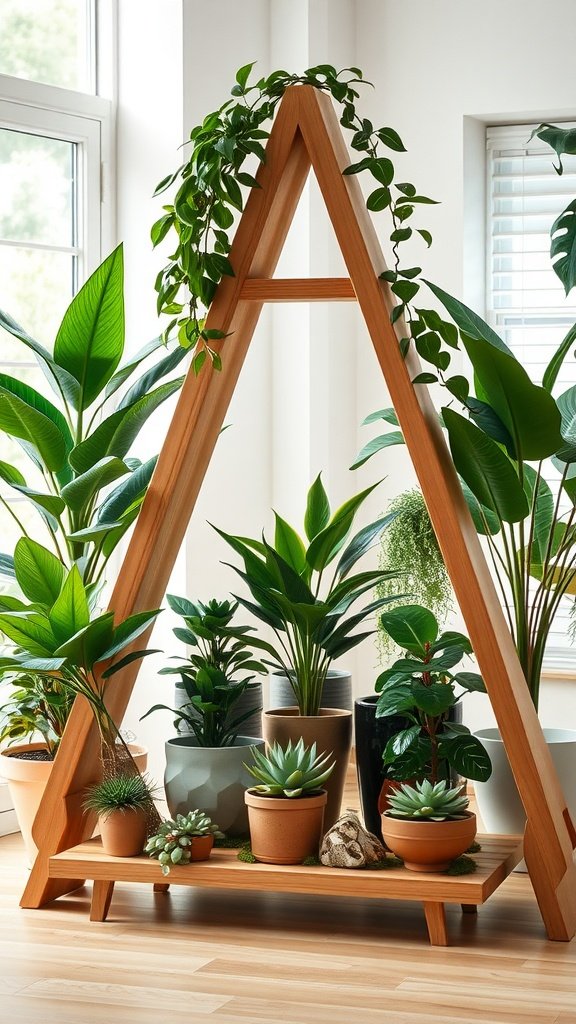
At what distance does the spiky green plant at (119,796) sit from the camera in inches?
105

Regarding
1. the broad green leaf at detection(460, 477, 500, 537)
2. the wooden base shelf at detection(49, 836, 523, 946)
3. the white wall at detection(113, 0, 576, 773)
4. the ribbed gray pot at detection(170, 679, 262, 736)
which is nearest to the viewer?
the wooden base shelf at detection(49, 836, 523, 946)

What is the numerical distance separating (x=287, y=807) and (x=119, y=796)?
0.35m

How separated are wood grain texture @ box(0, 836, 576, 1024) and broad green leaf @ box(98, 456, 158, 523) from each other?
2.72 ft

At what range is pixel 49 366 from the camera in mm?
2971

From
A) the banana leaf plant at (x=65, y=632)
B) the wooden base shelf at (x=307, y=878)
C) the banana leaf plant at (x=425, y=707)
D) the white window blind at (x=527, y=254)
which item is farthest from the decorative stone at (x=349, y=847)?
the white window blind at (x=527, y=254)

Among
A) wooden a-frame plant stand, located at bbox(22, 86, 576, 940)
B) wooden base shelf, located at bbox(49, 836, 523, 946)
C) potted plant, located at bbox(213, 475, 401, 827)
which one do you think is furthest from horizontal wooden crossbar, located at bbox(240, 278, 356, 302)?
wooden base shelf, located at bbox(49, 836, 523, 946)

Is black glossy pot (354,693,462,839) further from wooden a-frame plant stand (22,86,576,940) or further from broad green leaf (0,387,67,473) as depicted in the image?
broad green leaf (0,387,67,473)

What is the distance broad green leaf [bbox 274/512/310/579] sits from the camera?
9.41ft

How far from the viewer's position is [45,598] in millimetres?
2795

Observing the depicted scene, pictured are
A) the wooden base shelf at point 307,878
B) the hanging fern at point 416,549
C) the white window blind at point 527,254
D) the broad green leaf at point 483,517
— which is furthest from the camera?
the white window blind at point 527,254

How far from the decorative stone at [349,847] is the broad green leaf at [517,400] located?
84 cm

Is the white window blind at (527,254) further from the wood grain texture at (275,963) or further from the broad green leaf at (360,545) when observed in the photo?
the wood grain texture at (275,963)

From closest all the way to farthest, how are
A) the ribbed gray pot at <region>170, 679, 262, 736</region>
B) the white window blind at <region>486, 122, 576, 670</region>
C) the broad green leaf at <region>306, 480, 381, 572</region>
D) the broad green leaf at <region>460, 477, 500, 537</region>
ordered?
the broad green leaf at <region>306, 480, 381, 572</region> < the ribbed gray pot at <region>170, 679, 262, 736</region> < the broad green leaf at <region>460, 477, 500, 537</region> < the white window blind at <region>486, 122, 576, 670</region>

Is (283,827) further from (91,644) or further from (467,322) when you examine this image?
(467,322)
